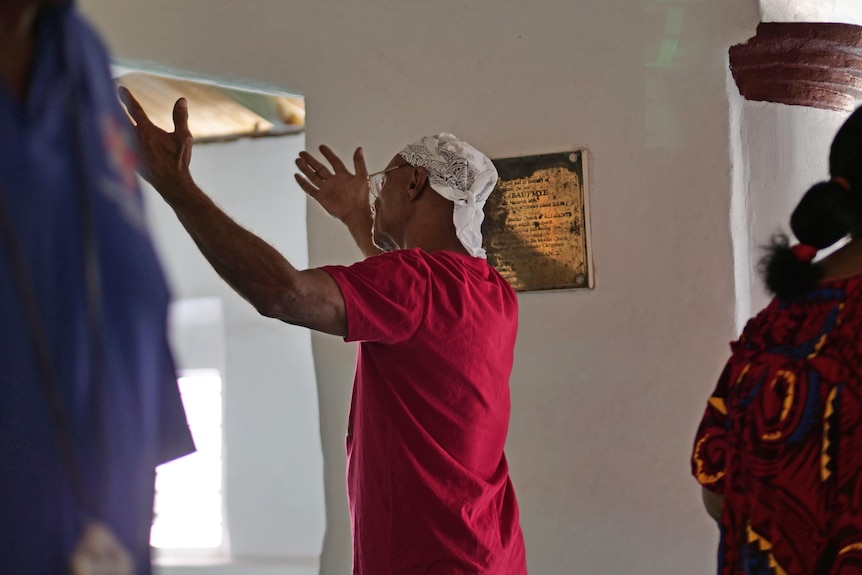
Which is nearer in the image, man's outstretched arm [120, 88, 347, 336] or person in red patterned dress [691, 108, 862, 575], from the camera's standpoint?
man's outstretched arm [120, 88, 347, 336]

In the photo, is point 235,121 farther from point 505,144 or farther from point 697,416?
point 697,416

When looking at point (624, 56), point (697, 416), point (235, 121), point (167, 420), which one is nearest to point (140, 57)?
point (235, 121)

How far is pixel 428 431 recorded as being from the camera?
1.53m

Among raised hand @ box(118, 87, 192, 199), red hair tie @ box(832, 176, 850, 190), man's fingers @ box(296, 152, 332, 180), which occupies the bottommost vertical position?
red hair tie @ box(832, 176, 850, 190)

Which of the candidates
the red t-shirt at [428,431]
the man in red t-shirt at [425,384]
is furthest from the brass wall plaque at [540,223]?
the red t-shirt at [428,431]

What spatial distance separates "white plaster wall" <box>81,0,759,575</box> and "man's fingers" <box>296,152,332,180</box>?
466mm

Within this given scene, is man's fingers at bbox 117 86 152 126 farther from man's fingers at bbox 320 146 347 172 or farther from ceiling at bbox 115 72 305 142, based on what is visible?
ceiling at bbox 115 72 305 142

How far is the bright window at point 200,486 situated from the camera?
3.47 m

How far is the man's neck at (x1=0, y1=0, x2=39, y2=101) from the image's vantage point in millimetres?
455

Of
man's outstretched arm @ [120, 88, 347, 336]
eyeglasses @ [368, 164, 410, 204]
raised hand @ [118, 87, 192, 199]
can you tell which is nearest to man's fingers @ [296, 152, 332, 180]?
eyeglasses @ [368, 164, 410, 204]

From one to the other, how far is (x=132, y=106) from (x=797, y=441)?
2.92 feet

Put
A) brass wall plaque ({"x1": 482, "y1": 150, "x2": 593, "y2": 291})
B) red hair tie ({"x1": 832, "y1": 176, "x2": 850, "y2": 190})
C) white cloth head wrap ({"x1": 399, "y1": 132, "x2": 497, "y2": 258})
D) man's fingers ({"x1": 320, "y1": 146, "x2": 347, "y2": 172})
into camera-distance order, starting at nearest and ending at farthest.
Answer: red hair tie ({"x1": 832, "y1": 176, "x2": 850, "y2": 190})
white cloth head wrap ({"x1": 399, "y1": 132, "x2": 497, "y2": 258})
man's fingers ({"x1": 320, "y1": 146, "x2": 347, "y2": 172})
brass wall plaque ({"x1": 482, "y1": 150, "x2": 593, "y2": 291})

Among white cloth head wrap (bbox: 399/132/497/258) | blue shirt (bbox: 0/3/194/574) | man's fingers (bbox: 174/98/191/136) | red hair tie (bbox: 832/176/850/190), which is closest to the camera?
blue shirt (bbox: 0/3/194/574)

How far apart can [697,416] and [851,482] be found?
3.36 feet
